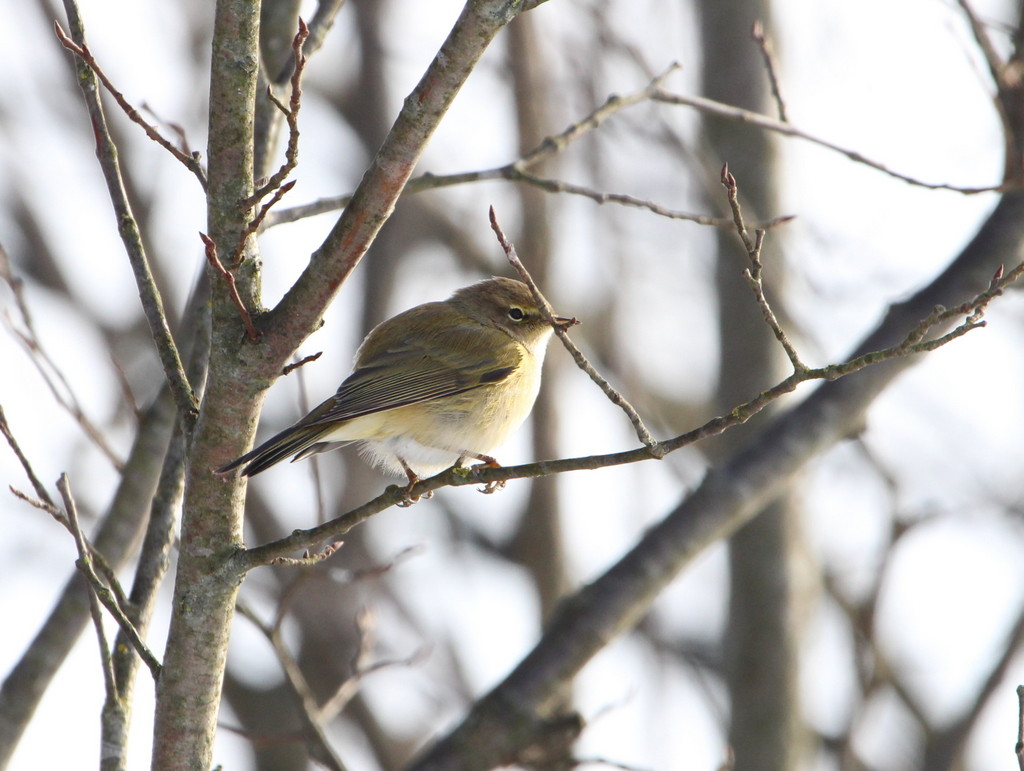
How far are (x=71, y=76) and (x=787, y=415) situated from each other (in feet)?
23.3

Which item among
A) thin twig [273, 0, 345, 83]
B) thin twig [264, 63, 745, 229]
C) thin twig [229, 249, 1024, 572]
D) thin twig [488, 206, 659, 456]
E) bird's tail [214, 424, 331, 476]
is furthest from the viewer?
thin twig [273, 0, 345, 83]

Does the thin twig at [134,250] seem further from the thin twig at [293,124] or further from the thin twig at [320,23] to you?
the thin twig at [320,23]

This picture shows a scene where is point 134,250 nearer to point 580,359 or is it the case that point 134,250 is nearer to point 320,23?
point 580,359

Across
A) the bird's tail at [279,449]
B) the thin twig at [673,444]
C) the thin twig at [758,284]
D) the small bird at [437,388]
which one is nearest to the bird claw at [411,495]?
the small bird at [437,388]

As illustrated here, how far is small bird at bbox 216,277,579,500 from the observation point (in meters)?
4.36

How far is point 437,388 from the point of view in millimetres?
4660

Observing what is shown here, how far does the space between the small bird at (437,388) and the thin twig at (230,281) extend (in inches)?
53.4

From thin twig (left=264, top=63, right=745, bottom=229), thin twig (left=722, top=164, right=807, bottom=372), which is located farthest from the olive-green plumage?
thin twig (left=722, top=164, right=807, bottom=372)

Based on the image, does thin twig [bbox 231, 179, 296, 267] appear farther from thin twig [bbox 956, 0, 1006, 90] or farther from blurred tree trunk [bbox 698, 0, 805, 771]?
blurred tree trunk [bbox 698, 0, 805, 771]

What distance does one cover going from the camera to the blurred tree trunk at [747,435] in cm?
582

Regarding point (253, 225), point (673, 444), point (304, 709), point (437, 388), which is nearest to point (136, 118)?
point (253, 225)

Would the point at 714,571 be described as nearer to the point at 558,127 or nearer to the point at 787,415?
the point at 558,127

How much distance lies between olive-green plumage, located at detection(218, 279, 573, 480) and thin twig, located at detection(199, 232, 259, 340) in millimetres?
1372

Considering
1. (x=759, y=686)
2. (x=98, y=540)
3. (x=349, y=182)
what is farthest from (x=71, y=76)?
(x=759, y=686)
